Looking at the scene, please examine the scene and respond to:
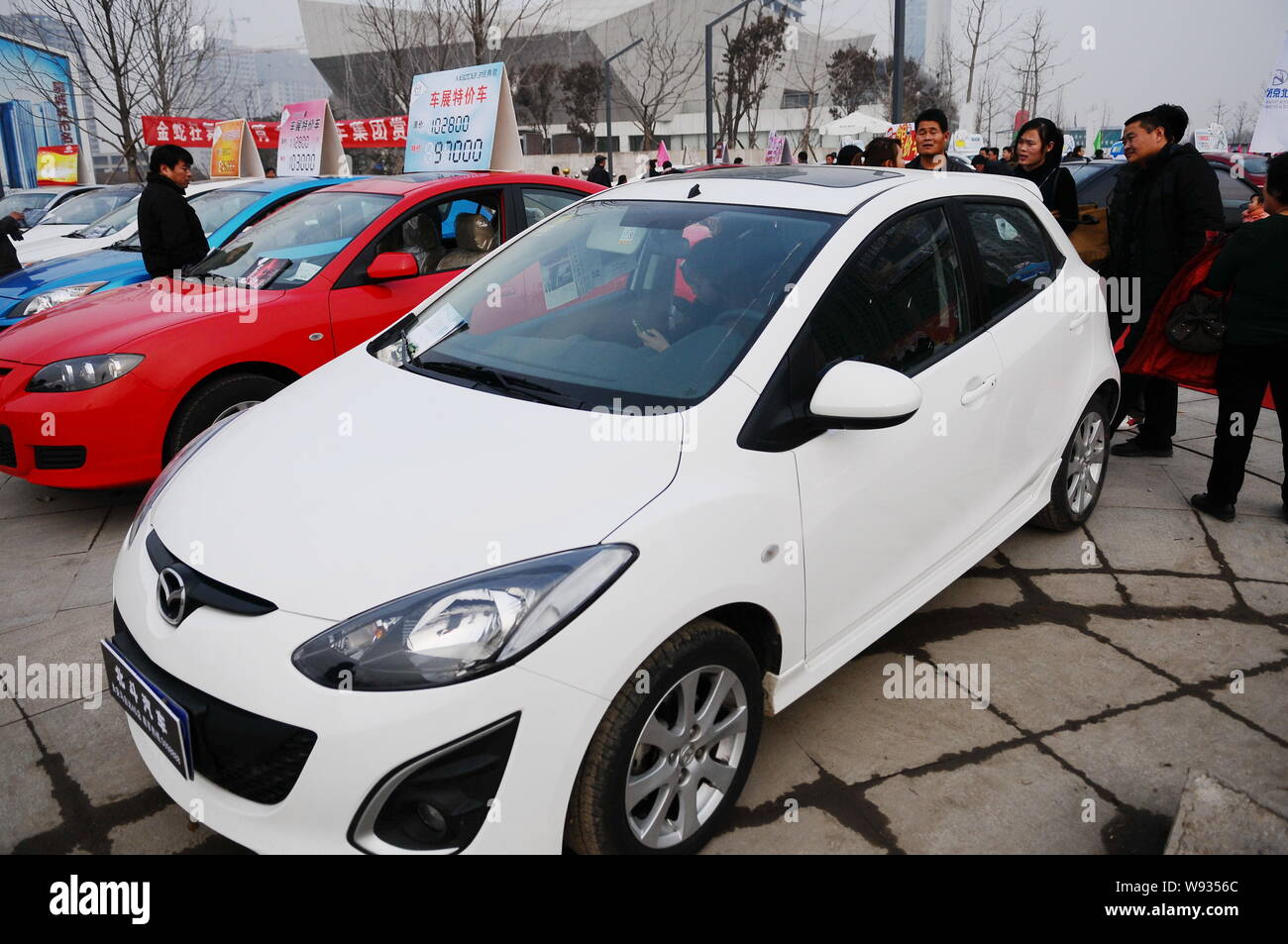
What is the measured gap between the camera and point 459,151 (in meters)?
8.84

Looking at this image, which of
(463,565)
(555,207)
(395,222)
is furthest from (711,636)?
(555,207)

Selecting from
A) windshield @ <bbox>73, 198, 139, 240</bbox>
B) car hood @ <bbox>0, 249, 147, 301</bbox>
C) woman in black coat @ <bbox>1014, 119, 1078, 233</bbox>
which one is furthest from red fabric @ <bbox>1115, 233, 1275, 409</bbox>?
windshield @ <bbox>73, 198, 139, 240</bbox>

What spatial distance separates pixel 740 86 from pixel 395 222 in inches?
1452

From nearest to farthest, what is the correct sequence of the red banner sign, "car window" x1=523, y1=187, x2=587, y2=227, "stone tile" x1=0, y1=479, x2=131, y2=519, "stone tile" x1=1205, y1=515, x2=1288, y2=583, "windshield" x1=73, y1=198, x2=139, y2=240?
"stone tile" x1=1205, y1=515, x2=1288, y2=583 → "stone tile" x1=0, y1=479, x2=131, y2=519 → "car window" x1=523, y1=187, x2=587, y2=227 → "windshield" x1=73, y1=198, x2=139, y2=240 → the red banner sign

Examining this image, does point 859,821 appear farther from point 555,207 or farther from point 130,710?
point 555,207

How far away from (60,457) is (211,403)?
685mm

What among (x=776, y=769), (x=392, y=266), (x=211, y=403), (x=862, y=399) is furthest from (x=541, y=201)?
(x=776, y=769)

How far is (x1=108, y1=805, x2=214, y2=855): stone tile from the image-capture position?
7.82ft

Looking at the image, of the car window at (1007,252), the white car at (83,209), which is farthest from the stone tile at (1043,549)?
the white car at (83,209)

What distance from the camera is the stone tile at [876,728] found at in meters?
2.73

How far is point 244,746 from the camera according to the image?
1.83 meters

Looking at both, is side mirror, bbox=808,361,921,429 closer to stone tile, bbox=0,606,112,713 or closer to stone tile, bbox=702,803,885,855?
stone tile, bbox=702,803,885,855

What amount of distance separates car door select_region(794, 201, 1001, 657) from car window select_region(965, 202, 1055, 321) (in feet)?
0.64

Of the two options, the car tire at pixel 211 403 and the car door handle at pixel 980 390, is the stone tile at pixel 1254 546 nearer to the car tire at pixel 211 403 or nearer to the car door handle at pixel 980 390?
the car door handle at pixel 980 390
